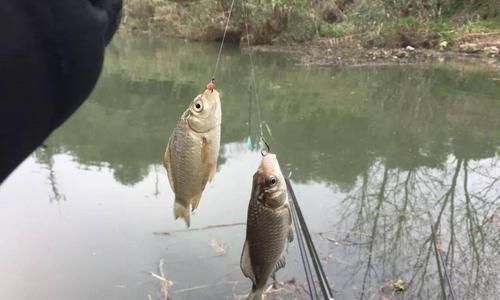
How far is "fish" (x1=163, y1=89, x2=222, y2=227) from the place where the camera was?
Answer: 1756 millimetres

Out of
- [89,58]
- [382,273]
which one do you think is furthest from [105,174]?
[89,58]

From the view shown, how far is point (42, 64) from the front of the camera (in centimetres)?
64

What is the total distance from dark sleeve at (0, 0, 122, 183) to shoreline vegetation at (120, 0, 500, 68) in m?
14.3

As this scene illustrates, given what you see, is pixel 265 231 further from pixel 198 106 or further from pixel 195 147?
pixel 198 106

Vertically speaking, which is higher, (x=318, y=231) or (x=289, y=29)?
(x=289, y=29)

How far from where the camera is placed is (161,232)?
16.2 feet

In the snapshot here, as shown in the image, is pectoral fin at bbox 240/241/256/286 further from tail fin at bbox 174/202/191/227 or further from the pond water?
the pond water

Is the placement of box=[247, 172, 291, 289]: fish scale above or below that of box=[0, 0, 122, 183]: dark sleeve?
below

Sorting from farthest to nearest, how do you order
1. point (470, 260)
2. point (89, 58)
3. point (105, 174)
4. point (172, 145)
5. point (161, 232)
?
point (105, 174) → point (161, 232) → point (470, 260) → point (172, 145) → point (89, 58)

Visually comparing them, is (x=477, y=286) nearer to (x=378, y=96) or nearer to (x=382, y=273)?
(x=382, y=273)

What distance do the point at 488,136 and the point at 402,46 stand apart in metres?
9.00

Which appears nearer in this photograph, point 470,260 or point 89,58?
point 89,58

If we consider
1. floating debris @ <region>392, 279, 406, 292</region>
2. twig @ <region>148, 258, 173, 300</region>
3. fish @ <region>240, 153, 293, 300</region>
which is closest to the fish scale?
fish @ <region>240, 153, 293, 300</region>

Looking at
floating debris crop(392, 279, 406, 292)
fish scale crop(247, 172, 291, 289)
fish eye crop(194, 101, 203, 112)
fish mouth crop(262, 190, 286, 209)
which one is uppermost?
fish eye crop(194, 101, 203, 112)
